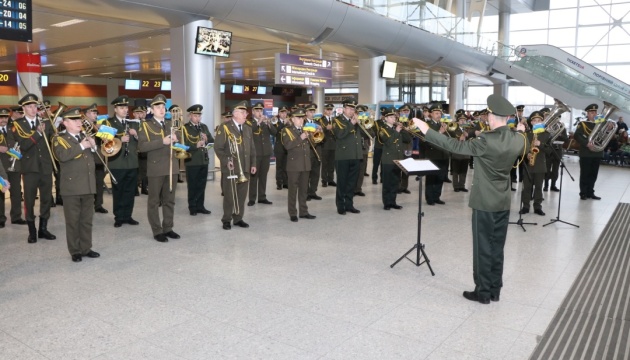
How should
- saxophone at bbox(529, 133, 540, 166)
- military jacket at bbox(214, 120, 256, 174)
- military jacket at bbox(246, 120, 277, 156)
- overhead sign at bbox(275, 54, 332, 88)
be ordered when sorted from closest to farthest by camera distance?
1. military jacket at bbox(214, 120, 256, 174)
2. saxophone at bbox(529, 133, 540, 166)
3. military jacket at bbox(246, 120, 277, 156)
4. overhead sign at bbox(275, 54, 332, 88)

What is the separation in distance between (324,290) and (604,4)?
32.4 meters

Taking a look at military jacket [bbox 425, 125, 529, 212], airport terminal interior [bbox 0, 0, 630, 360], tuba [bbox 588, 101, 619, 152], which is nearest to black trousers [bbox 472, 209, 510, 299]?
military jacket [bbox 425, 125, 529, 212]

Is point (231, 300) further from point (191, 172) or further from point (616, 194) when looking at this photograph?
point (616, 194)

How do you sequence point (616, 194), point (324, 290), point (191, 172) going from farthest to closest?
point (616, 194) → point (191, 172) → point (324, 290)

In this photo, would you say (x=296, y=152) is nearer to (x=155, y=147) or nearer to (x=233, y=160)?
(x=233, y=160)

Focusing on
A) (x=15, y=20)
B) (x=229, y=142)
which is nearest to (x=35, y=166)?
(x=15, y=20)

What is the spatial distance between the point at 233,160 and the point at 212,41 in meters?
4.43

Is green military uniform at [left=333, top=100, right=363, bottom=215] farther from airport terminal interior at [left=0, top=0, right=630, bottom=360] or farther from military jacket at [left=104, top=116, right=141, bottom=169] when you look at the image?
military jacket at [left=104, top=116, right=141, bottom=169]

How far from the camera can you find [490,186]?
15.0 feet

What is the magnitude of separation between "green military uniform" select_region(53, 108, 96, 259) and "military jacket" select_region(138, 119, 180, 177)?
2.95 feet

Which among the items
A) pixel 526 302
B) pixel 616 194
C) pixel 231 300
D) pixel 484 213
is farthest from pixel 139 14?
pixel 616 194

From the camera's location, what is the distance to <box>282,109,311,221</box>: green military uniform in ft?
27.1

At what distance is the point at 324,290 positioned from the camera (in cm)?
489

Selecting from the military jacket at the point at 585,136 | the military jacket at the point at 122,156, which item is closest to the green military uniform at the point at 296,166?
the military jacket at the point at 122,156
